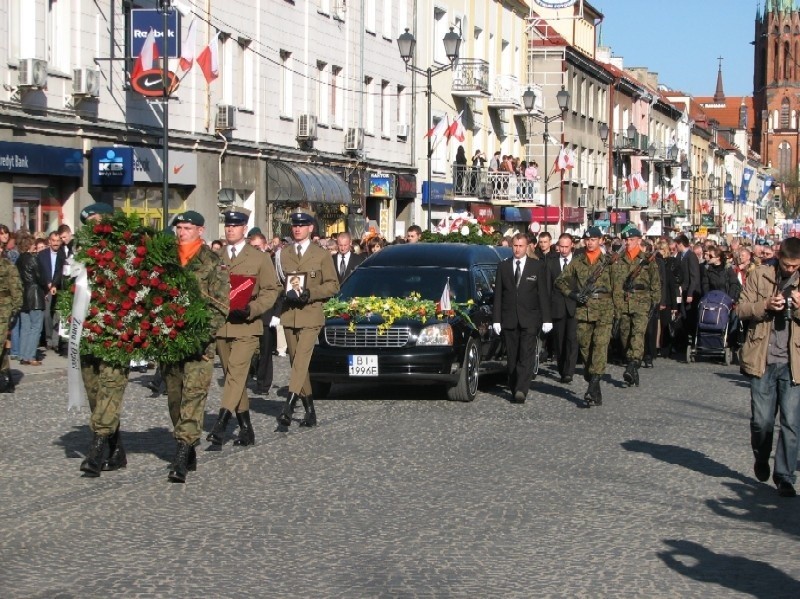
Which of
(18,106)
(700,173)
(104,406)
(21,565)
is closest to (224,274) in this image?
(104,406)

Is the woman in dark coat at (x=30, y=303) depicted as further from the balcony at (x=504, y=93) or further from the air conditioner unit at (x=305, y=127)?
the balcony at (x=504, y=93)

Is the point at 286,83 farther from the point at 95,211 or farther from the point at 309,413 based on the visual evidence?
the point at 95,211

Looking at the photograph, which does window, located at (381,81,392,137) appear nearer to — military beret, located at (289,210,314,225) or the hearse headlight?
the hearse headlight

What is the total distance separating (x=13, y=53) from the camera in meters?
24.7

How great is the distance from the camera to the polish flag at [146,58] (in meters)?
27.1

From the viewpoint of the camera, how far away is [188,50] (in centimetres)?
2745

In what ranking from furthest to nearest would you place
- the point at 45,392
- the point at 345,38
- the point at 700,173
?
the point at 700,173 < the point at 345,38 < the point at 45,392

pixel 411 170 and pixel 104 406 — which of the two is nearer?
pixel 104 406

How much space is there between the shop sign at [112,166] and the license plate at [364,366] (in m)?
11.8

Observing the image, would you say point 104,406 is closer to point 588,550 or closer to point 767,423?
point 588,550

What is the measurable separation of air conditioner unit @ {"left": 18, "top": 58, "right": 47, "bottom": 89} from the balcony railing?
2832 cm

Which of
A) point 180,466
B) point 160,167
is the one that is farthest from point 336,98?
point 180,466

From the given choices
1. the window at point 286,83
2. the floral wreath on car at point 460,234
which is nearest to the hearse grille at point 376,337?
Answer: the floral wreath on car at point 460,234

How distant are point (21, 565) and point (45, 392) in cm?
980
